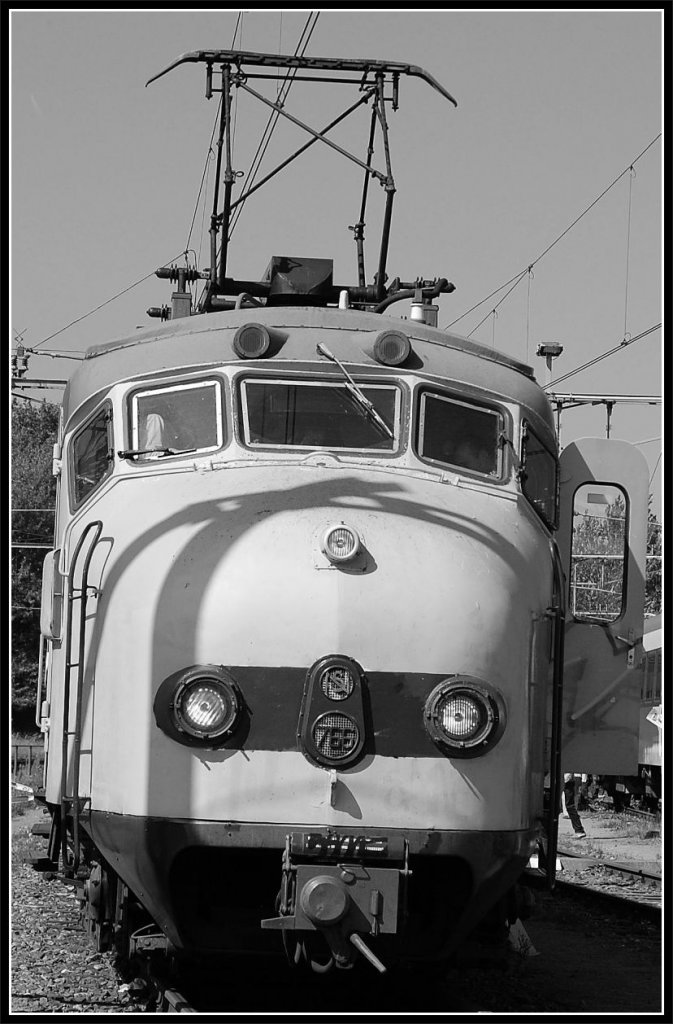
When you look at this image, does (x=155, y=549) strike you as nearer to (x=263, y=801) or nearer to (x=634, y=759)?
(x=263, y=801)

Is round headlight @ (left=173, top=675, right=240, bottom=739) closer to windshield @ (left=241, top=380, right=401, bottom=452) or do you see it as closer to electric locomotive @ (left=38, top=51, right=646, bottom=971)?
electric locomotive @ (left=38, top=51, right=646, bottom=971)

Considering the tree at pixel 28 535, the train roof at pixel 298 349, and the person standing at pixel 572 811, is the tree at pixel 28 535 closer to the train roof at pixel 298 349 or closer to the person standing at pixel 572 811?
the person standing at pixel 572 811

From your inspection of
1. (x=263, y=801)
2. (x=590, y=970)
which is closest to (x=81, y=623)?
(x=263, y=801)

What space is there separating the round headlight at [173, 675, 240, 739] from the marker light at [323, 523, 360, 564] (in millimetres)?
685

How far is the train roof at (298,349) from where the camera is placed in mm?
6703

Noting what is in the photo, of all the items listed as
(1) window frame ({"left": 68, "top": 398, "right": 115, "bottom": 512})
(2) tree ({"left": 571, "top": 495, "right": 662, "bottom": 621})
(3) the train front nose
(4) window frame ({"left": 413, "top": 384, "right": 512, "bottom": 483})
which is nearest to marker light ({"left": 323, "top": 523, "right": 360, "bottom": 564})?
(3) the train front nose

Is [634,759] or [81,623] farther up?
[81,623]

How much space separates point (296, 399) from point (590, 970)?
16.6ft

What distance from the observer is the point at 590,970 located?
30.8 feet

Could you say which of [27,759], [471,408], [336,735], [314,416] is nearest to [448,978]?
[336,735]

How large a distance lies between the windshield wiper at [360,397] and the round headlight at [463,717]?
4.73 ft

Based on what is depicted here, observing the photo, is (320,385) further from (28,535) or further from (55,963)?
(28,535)

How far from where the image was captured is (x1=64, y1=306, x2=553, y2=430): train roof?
22.0 ft

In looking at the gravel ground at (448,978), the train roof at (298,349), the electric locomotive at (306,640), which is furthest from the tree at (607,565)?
the electric locomotive at (306,640)
